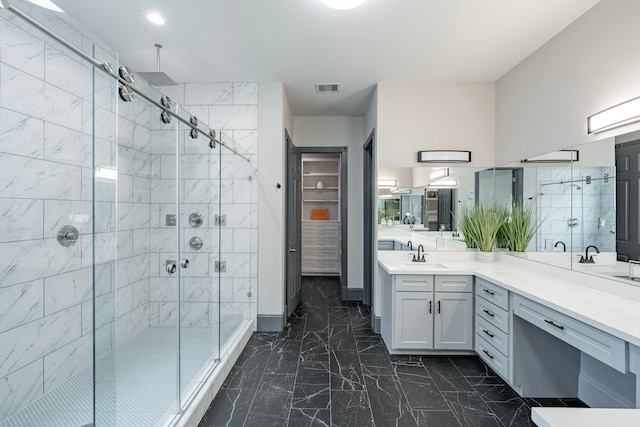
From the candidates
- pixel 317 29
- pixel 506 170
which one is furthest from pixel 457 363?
pixel 317 29

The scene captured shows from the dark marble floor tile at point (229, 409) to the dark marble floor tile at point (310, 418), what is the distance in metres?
0.33

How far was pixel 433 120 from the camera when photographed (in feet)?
11.0

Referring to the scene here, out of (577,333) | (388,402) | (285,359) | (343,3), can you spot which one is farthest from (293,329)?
(343,3)

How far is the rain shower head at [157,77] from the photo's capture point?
9.28 feet

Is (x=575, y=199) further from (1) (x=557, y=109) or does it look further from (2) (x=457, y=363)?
(2) (x=457, y=363)

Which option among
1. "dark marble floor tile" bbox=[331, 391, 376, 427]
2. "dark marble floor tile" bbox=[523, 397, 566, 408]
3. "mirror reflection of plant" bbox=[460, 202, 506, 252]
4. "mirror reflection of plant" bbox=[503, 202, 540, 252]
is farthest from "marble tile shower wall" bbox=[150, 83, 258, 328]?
"mirror reflection of plant" bbox=[503, 202, 540, 252]

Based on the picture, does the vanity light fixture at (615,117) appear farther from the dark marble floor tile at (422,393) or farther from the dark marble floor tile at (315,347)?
the dark marble floor tile at (315,347)

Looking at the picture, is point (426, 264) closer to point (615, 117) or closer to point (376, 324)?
point (376, 324)

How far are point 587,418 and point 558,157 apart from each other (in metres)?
2.51

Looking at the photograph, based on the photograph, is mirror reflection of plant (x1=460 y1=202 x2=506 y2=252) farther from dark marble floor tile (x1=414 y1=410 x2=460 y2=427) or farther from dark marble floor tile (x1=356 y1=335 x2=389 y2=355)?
dark marble floor tile (x1=414 y1=410 x2=460 y2=427)

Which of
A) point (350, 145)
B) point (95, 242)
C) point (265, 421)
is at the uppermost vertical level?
point (350, 145)

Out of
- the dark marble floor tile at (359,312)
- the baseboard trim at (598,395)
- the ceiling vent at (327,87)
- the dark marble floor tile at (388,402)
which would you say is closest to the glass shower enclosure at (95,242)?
the dark marble floor tile at (388,402)

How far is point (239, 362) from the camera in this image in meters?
2.70

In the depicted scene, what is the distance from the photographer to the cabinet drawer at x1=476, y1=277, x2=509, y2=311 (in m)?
2.31
